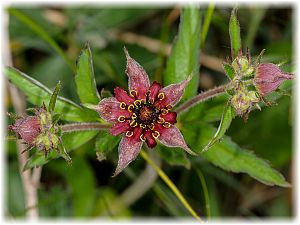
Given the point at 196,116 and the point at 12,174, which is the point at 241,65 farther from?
the point at 12,174

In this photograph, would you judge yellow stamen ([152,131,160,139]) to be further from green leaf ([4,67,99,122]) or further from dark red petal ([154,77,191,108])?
green leaf ([4,67,99,122])

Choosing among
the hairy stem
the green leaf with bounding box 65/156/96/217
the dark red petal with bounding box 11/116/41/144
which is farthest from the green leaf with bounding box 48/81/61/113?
the green leaf with bounding box 65/156/96/217

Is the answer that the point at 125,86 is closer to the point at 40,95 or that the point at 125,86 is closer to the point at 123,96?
the point at 40,95

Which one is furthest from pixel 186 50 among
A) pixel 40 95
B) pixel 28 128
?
pixel 28 128

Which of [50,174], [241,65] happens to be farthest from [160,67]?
[241,65]

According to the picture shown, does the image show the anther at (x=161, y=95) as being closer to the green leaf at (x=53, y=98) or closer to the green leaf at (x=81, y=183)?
the green leaf at (x=53, y=98)
